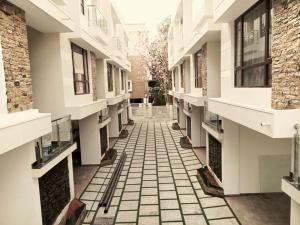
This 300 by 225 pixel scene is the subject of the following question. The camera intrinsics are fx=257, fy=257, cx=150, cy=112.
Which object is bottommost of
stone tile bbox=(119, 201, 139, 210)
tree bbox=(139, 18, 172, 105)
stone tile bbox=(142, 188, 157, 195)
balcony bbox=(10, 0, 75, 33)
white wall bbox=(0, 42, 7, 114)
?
stone tile bbox=(119, 201, 139, 210)

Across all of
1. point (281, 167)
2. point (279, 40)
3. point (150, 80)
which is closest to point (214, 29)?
point (279, 40)

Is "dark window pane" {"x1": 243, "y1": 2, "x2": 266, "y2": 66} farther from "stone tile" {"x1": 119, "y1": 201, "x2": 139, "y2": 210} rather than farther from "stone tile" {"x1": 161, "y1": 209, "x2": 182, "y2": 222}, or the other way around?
"stone tile" {"x1": 119, "y1": 201, "x2": 139, "y2": 210}

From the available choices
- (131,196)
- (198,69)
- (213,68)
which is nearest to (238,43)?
(213,68)

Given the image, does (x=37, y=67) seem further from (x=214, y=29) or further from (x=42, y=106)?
(x=214, y=29)

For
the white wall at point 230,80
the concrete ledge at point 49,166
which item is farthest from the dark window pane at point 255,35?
the concrete ledge at point 49,166

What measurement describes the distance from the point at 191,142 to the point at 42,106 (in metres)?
8.14

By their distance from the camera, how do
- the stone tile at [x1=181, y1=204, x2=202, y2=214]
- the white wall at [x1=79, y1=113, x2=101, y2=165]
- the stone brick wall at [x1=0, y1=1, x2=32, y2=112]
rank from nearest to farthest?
the stone brick wall at [x1=0, y1=1, x2=32, y2=112], the stone tile at [x1=181, y1=204, x2=202, y2=214], the white wall at [x1=79, y1=113, x2=101, y2=165]

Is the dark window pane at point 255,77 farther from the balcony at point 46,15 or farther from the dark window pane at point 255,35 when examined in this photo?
the balcony at point 46,15

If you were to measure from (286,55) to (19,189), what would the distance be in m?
5.23

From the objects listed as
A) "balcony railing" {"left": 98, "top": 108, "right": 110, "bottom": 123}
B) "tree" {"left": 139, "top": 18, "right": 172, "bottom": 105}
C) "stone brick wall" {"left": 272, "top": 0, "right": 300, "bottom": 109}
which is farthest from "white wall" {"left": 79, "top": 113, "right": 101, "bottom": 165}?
"tree" {"left": 139, "top": 18, "right": 172, "bottom": 105}

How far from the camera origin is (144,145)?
1417cm

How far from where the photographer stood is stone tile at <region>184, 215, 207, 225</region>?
6190 mm

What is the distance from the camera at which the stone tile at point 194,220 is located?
6.19 meters

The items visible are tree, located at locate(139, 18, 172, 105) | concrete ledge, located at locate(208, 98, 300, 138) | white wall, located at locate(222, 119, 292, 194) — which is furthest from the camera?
tree, located at locate(139, 18, 172, 105)
